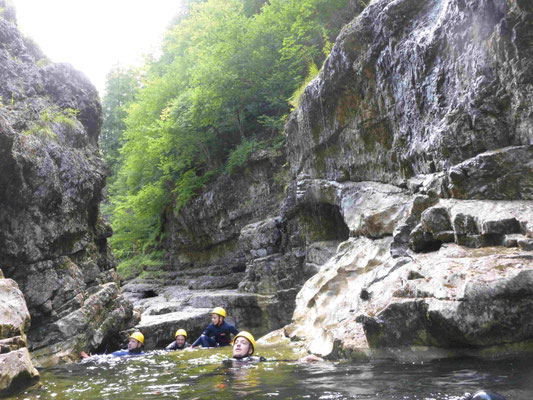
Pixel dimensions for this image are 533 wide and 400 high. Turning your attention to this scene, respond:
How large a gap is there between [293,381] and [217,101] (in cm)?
1630

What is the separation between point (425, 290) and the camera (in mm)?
5516

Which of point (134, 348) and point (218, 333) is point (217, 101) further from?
point (134, 348)

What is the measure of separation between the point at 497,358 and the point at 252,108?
705 inches

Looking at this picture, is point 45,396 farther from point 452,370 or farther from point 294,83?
point 294,83

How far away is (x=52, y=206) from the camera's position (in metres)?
10.4

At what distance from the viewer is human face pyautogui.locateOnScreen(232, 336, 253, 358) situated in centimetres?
749

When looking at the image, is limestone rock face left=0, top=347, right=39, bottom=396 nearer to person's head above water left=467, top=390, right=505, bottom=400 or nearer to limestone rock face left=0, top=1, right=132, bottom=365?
limestone rock face left=0, top=1, right=132, bottom=365

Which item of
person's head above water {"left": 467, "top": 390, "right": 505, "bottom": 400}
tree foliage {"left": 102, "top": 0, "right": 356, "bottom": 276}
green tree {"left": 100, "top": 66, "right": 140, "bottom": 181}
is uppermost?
green tree {"left": 100, "top": 66, "right": 140, "bottom": 181}

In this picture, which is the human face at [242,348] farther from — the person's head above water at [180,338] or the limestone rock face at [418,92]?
the limestone rock face at [418,92]

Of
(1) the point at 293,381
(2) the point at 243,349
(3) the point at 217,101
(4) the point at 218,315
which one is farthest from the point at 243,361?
(3) the point at 217,101

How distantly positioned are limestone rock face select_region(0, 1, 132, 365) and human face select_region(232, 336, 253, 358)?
452cm

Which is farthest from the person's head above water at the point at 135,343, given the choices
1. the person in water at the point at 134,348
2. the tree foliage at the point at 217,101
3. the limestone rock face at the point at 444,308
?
the tree foliage at the point at 217,101

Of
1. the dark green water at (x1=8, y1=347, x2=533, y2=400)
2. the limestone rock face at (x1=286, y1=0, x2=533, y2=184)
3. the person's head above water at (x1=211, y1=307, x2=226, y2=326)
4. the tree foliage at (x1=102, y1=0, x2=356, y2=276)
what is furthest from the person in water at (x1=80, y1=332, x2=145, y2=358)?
the tree foliage at (x1=102, y1=0, x2=356, y2=276)

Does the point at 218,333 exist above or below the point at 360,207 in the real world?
below
